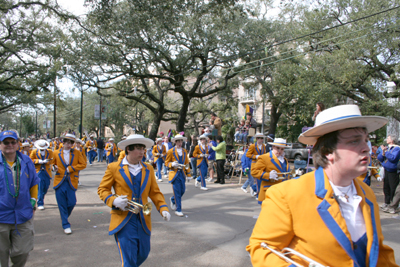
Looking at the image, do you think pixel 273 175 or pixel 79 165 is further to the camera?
pixel 79 165

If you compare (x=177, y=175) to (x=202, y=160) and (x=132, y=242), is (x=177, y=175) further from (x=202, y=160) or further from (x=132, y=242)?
(x=132, y=242)

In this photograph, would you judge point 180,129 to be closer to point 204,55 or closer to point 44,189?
point 204,55

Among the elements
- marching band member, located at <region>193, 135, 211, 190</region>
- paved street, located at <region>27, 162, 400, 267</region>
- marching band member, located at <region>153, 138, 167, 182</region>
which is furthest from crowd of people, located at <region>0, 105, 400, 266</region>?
marching band member, located at <region>153, 138, 167, 182</region>

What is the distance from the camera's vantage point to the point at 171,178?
7867 millimetres

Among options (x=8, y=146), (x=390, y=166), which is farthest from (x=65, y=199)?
(x=390, y=166)

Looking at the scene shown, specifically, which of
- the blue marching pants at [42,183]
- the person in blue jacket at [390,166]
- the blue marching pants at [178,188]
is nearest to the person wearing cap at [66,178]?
the blue marching pants at [42,183]

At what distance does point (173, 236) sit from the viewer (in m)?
5.91

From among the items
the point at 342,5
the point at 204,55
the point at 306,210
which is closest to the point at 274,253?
the point at 306,210

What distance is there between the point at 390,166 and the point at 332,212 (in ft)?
26.1

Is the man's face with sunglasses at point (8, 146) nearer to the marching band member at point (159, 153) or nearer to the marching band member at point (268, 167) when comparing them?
the marching band member at point (268, 167)

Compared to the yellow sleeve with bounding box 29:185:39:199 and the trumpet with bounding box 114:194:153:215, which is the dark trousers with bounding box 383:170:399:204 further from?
the yellow sleeve with bounding box 29:185:39:199

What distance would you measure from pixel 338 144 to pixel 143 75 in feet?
63.1

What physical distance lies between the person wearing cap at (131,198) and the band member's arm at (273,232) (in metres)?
2.06

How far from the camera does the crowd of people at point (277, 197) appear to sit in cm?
167
